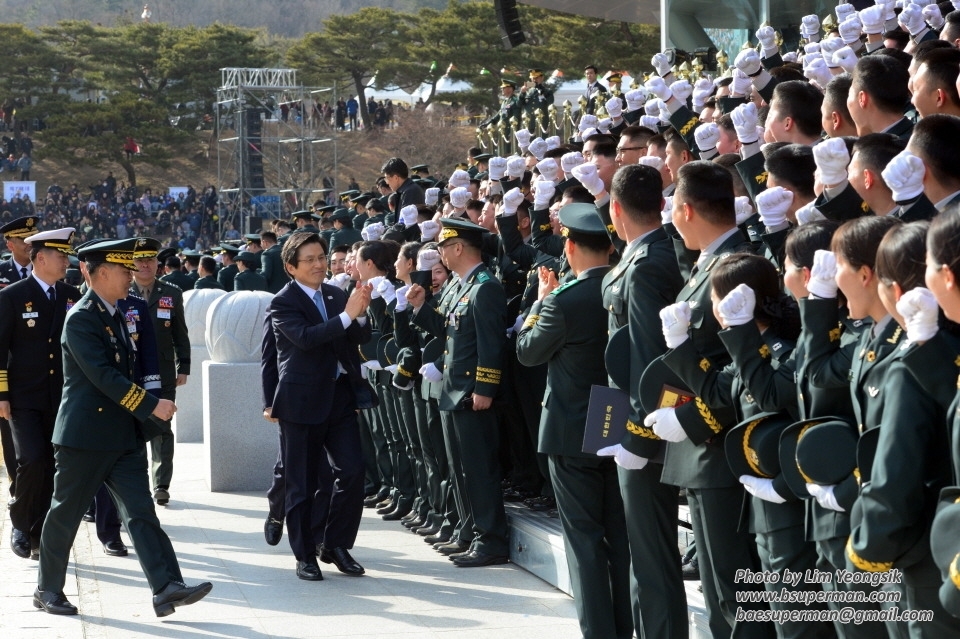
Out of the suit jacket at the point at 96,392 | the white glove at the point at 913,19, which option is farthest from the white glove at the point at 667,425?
the white glove at the point at 913,19

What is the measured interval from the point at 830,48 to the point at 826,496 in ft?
13.7

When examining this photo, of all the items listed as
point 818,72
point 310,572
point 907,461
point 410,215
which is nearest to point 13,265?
point 410,215

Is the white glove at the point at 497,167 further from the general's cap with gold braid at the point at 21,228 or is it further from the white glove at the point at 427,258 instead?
the general's cap with gold braid at the point at 21,228

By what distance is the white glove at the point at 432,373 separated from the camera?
7020 millimetres

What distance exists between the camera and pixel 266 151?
A: 1924 inches

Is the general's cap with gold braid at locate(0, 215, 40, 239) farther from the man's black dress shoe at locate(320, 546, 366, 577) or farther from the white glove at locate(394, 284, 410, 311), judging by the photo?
the man's black dress shoe at locate(320, 546, 366, 577)

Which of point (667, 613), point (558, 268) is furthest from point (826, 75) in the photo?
point (667, 613)

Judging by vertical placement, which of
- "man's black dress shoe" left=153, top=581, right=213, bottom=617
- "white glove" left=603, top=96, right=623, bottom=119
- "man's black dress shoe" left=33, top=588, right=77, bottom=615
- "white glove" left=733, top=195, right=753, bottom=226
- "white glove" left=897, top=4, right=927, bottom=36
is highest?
"white glove" left=897, top=4, right=927, bottom=36

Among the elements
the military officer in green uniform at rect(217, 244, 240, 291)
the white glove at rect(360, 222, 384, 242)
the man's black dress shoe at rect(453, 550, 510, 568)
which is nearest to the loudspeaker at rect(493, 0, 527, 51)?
the military officer in green uniform at rect(217, 244, 240, 291)

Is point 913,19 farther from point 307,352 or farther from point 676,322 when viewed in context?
point 307,352

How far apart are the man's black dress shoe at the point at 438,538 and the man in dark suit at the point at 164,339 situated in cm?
242

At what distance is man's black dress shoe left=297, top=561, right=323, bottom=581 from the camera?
22.3ft

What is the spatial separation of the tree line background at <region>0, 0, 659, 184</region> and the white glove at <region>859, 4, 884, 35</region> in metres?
41.5

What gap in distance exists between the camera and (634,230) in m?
4.76
